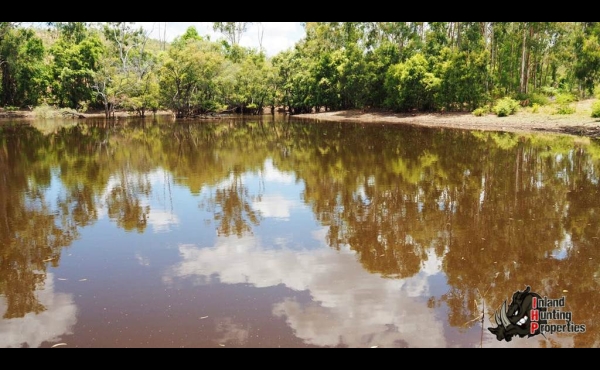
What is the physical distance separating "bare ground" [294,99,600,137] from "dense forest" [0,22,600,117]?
6.72ft

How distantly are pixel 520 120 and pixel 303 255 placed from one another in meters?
32.6

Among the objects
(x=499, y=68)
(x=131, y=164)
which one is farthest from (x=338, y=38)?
(x=131, y=164)

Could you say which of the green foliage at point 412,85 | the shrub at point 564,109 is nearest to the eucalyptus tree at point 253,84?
the green foliage at point 412,85

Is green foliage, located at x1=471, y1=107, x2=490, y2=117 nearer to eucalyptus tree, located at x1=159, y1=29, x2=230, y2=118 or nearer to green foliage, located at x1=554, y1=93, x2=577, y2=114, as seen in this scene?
green foliage, located at x1=554, y1=93, x2=577, y2=114

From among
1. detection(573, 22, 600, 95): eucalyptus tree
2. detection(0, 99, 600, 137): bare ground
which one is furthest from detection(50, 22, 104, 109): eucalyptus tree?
detection(573, 22, 600, 95): eucalyptus tree

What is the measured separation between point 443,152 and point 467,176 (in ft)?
20.7

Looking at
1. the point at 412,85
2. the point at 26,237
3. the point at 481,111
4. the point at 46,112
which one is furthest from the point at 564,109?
the point at 46,112

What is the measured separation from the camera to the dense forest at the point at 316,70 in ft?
140

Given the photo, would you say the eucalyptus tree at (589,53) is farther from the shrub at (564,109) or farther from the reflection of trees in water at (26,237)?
the reflection of trees in water at (26,237)

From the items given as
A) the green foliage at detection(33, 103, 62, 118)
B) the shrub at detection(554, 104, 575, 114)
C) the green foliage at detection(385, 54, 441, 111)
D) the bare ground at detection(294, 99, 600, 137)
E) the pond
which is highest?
the green foliage at detection(385, 54, 441, 111)

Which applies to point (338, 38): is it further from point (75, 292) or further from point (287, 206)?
point (75, 292)

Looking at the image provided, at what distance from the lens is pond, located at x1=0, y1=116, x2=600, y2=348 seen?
6.06 meters

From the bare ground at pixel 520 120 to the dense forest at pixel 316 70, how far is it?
205cm

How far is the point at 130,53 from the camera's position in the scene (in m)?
63.6
